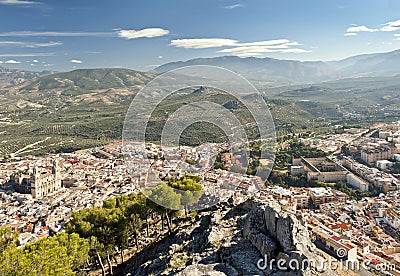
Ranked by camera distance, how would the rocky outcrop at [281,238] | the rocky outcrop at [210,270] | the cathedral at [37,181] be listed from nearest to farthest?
the rocky outcrop at [281,238] < the rocky outcrop at [210,270] < the cathedral at [37,181]

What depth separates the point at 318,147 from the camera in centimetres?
3331

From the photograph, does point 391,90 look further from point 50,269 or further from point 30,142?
point 50,269

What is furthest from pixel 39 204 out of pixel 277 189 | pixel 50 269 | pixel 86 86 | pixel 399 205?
pixel 86 86

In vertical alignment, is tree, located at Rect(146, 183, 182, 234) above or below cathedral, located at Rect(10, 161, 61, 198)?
above

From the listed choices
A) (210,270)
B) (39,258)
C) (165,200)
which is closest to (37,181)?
(165,200)

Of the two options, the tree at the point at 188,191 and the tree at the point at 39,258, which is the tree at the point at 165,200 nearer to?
the tree at the point at 188,191

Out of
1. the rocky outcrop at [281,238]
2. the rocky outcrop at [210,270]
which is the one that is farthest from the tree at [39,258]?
the rocky outcrop at [281,238]

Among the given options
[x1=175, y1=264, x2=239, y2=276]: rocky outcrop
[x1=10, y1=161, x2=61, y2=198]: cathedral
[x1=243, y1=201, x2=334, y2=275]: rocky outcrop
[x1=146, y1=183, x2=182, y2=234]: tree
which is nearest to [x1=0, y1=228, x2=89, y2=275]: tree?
[x1=175, y1=264, x2=239, y2=276]: rocky outcrop

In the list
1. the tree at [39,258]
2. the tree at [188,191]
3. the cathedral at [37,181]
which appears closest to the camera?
the tree at [39,258]

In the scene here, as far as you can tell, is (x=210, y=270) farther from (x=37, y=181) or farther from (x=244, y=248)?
(x=37, y=181)

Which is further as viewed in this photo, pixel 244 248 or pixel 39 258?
pixel 244 248

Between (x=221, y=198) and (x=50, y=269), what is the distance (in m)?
7.00

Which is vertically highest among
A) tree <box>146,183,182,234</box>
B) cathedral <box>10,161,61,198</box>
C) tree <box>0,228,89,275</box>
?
tree <box>0,228,89,275</box>

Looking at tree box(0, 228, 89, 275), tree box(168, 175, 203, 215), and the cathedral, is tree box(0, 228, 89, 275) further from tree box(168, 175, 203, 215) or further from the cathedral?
the cathedral
